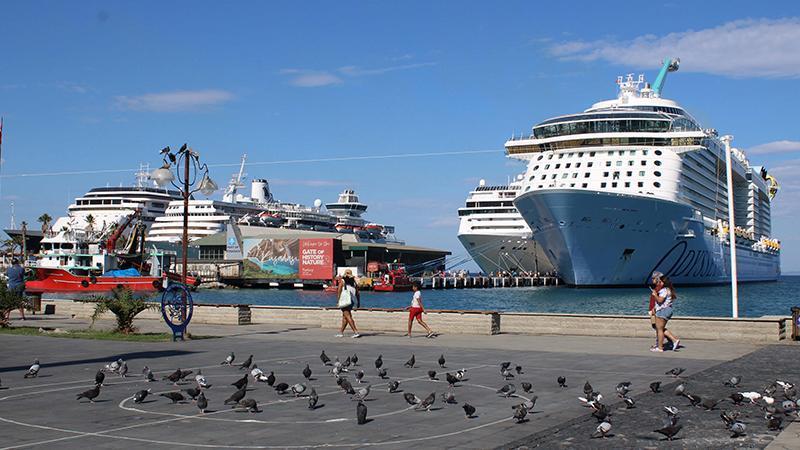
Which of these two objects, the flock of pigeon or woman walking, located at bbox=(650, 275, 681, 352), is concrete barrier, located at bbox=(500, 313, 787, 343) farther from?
the flock of pigeon

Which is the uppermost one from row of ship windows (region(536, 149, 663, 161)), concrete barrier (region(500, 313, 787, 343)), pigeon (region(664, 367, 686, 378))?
row of ship windows (region(536, 149, 663, 161))

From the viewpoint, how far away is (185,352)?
1809cm

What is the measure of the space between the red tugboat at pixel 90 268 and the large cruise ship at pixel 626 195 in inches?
1272

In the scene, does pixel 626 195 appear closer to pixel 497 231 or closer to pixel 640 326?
pixel 497 231

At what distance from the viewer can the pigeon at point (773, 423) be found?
895 cm

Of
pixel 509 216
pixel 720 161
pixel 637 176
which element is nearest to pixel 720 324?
pixel 637 176

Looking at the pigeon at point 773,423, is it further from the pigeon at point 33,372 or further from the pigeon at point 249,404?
the pigeon at point 33,372

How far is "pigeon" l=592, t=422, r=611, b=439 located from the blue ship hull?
5173cm

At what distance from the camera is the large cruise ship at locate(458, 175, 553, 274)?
319 feet

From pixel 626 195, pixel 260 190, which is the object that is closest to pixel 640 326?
pixel 626 195

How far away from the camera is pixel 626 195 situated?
60625mm

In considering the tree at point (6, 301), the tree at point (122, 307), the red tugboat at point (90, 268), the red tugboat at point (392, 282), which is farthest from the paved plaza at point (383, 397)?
the red tugboat at point (392, 282)

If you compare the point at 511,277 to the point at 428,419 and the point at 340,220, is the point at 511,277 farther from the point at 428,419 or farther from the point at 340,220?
the point at 428,419

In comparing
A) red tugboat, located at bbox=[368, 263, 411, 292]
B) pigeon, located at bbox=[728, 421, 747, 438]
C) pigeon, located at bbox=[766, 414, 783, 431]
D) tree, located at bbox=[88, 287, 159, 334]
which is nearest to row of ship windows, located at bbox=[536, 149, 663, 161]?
red tugboat, located at bbox=[368, 263, 411, 292]
